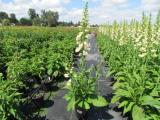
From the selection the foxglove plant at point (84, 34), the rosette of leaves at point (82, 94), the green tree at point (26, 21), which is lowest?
the green tree at point (26, 21)

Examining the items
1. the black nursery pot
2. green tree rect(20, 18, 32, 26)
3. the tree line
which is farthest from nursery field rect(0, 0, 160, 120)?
green tree rect(20, 18, 32, 26)

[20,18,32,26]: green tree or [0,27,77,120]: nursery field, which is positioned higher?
[0,27,77,120]: nursery field

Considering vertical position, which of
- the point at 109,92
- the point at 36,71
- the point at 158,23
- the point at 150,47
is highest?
the point at 158,23

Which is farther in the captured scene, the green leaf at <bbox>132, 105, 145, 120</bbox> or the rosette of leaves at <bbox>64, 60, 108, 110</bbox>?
the rosette of leaves at <bbox>64, 60, 108, 110</bbox>

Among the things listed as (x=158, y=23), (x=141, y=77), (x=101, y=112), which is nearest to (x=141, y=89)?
(x=141, y=77)

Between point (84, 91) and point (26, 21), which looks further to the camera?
point (26, 21)

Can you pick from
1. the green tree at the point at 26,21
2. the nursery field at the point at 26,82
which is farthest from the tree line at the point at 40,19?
the nursery field at the point at 26,82

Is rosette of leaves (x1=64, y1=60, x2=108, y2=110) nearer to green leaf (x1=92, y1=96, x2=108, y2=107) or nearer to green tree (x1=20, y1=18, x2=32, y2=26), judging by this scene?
green leaf (x1=92, y1=96, x2=108, y2=107)

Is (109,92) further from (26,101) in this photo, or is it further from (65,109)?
(26,101)

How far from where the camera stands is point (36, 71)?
28.7ft

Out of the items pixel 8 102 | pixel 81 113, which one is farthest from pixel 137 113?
pixel 8 102

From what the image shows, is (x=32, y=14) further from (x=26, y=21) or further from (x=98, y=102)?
(x=98, y=102)

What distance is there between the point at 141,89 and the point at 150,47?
1.66 metres

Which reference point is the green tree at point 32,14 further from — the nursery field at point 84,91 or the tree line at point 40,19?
the nursery field at point 84,91
